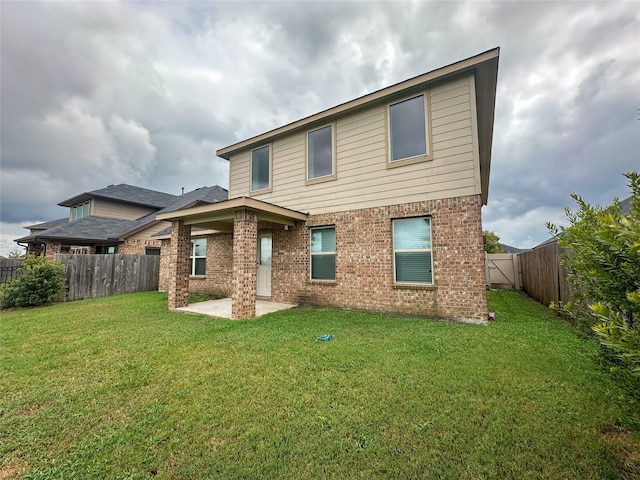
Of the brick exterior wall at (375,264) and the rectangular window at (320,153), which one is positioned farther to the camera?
the rectangular window at (320,153)

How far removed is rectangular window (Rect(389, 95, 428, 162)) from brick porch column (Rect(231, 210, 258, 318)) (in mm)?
4117

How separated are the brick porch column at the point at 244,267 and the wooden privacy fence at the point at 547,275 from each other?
6790 mm

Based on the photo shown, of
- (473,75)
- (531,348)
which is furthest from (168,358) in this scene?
(473,75)

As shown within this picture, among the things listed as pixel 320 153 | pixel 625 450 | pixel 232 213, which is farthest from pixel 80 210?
pixel 625 450

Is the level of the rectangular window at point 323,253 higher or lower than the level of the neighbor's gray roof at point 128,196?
lower

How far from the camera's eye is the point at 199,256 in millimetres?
11078

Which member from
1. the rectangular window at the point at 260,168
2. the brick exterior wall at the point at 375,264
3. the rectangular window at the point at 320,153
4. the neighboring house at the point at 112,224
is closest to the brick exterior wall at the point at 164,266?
the neighboring house at the point at 112,224

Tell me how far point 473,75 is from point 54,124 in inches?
610

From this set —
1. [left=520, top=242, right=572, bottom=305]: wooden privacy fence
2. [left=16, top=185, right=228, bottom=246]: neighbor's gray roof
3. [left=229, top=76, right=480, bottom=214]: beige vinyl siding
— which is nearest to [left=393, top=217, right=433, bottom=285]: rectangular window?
[left=229, top=76, right=480, bottom=214]: beige vinyl siding

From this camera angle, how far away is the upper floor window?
19.2 metres

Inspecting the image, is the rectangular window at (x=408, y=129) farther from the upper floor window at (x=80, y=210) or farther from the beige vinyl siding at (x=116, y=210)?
the upper floor window at (x=80, y=210)

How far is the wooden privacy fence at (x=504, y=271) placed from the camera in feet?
41.6

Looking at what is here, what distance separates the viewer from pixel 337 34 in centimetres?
890

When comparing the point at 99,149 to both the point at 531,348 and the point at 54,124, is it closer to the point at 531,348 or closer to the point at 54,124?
the point at 54,124
